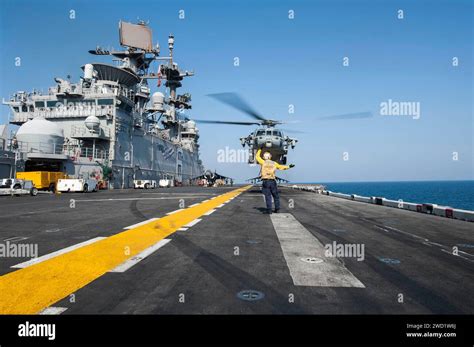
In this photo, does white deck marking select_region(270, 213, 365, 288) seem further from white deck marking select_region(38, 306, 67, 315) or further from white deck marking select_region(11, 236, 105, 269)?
white deck marking select_region(11, 236, 105, 269)

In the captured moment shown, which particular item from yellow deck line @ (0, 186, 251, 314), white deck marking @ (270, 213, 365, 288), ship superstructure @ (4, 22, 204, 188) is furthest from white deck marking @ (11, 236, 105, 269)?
ship superstructure @ (4, 22, 204, 188)

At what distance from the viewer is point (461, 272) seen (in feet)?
14.7

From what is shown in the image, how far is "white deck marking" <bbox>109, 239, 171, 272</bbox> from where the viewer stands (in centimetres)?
434

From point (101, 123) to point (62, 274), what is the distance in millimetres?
43615

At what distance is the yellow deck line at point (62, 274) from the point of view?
10.2 feet

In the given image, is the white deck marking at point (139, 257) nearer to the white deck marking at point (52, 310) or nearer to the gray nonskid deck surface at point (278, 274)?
the gray nonskid deck surface at point (278, 274)

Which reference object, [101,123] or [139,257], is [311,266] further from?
[101,123]

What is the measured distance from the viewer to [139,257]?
16.3ft

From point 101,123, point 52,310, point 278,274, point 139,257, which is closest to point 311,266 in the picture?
point 278,274

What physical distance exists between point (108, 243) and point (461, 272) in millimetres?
6131

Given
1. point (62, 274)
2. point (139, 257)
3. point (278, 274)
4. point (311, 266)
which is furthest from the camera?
point (139, 257)

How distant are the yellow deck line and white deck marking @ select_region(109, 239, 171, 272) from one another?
0.11 metres
